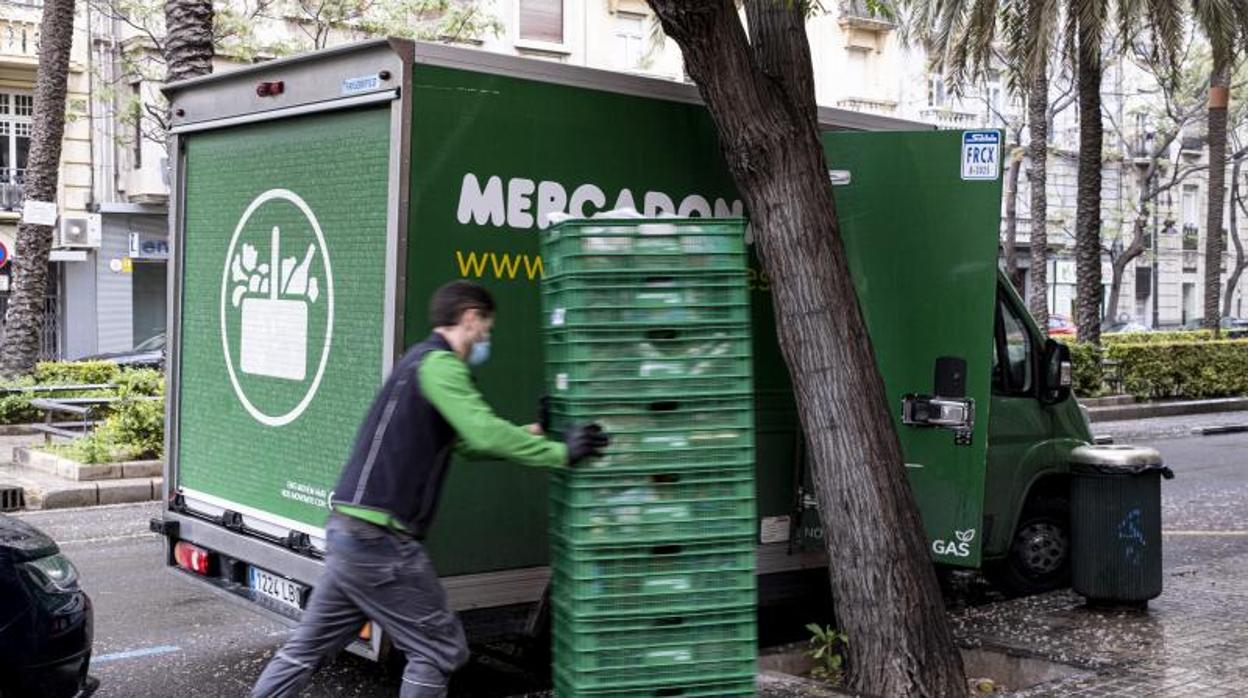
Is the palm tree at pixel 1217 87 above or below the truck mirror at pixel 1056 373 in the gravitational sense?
above

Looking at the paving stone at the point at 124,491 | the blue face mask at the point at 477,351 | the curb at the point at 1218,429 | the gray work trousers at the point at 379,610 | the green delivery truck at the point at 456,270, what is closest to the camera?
the gray work trousers at the point at 379,610

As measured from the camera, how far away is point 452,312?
445 centimetres

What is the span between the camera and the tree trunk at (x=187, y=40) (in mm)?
13102

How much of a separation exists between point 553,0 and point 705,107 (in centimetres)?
2882

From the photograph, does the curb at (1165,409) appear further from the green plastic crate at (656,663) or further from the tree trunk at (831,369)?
the green plastic crate at (656,663)

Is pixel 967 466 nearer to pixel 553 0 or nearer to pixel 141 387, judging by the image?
pixel 141 387

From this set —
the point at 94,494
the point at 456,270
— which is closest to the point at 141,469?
the point at 94,494

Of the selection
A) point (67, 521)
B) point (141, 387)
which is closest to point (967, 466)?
point (67, 521)

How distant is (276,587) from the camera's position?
229 inches

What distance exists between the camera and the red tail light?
21.0ft

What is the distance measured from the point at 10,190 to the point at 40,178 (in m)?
13.1

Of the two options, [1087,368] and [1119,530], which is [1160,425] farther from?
[1119,530]

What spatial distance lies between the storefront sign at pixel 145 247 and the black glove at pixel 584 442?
2757cm

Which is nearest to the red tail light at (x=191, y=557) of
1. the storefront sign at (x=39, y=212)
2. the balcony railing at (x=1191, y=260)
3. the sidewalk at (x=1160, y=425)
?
the storefront sign at (x=39, y=212)
